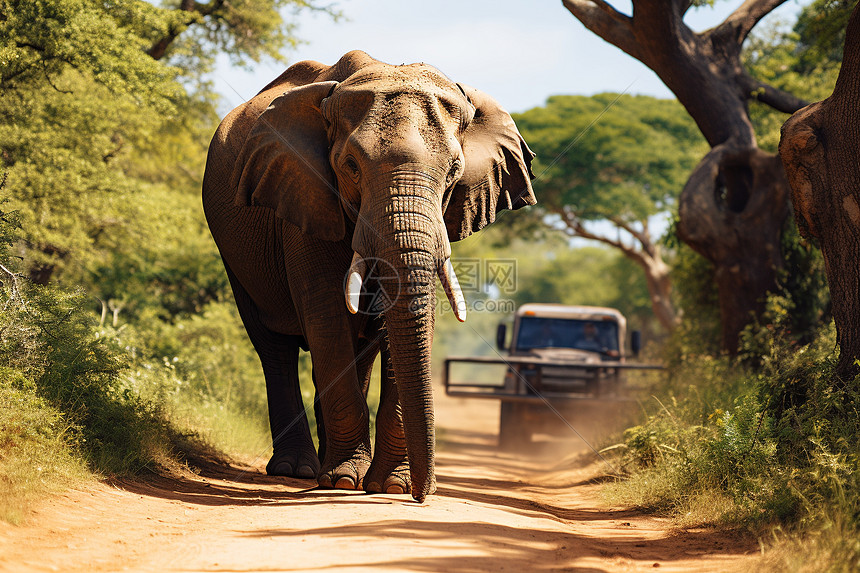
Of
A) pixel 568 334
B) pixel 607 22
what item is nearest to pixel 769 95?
pixel 607 22

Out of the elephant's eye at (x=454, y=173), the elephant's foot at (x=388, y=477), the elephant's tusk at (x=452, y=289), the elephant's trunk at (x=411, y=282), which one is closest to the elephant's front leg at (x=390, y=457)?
the elephant's foot at (x=388, y=477)

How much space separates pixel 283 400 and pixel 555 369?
7.27m

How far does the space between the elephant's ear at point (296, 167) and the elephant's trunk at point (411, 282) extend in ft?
3.46

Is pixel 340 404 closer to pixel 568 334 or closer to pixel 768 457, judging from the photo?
pixel 768 457

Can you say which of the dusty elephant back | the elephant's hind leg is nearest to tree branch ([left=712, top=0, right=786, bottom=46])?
the dusty elephant back

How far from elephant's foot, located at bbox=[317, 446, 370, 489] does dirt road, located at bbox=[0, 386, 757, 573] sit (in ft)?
0.51

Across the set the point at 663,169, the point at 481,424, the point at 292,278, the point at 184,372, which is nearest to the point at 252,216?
the point at 292,278

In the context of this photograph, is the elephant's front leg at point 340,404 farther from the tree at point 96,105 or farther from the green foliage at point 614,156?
the green foliage at point 614,156

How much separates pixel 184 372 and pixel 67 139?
403 cm

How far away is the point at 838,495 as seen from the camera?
17.4ft

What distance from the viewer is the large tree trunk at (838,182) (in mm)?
7395

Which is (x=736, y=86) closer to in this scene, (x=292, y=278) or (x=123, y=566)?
(x=292, y=278)

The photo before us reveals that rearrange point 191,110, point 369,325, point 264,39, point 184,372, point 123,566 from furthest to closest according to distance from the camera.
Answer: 1. point 191,110
2. point 264,39
3. point 184,372
4. point 369,325
5. point 123,566

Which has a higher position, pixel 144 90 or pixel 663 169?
pixel 663 169
